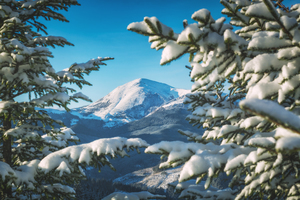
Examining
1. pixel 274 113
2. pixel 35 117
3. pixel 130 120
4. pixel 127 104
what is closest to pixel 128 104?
→ pixel 127 104

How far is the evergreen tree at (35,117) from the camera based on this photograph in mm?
2826

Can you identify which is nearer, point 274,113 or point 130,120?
point 274,113

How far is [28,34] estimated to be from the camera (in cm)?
511

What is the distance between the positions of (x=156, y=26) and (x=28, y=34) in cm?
547

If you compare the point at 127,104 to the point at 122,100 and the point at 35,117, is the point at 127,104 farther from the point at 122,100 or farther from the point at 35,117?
the point at 35,117

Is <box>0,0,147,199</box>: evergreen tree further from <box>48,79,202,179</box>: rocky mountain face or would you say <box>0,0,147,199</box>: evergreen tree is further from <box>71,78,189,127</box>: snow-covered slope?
<box>71,78,189,127</box>: snow-covered slope

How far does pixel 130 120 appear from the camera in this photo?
142 metres

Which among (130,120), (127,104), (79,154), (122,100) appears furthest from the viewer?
(122,100)

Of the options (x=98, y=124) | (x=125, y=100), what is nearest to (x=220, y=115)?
(x=98, y=124)

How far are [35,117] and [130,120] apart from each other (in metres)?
139

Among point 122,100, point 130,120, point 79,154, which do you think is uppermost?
point 122,100

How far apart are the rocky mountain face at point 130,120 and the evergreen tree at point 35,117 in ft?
173

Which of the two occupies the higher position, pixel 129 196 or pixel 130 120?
pixel 129 196

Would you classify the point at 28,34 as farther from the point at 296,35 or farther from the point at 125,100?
the point at 125,100
